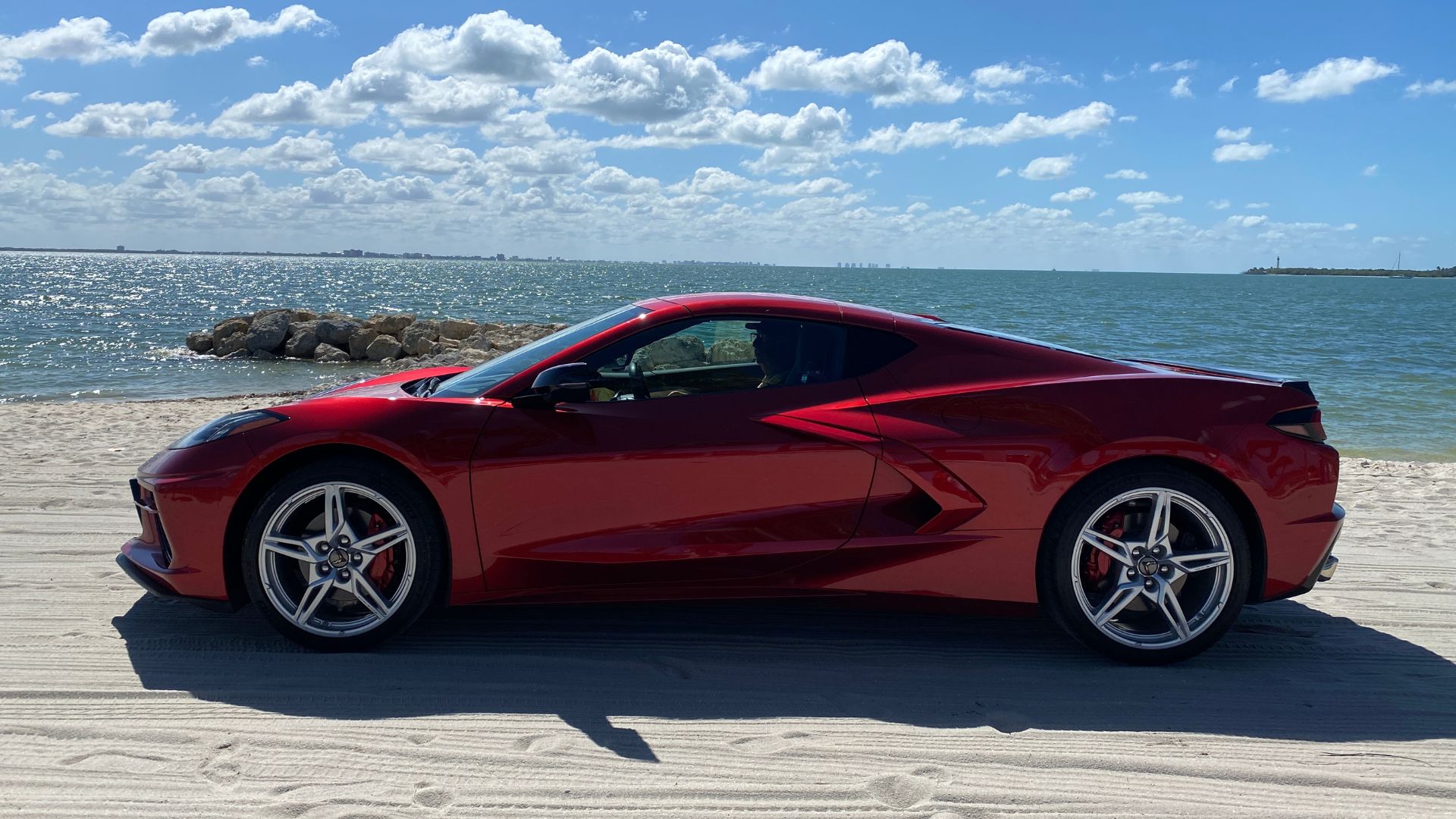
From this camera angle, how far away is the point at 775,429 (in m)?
3.59

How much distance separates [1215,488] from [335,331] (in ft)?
77.3

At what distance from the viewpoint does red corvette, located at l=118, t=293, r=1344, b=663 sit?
3.57 m

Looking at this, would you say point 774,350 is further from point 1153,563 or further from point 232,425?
point 232,425

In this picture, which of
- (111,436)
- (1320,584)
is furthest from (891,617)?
(111,436)

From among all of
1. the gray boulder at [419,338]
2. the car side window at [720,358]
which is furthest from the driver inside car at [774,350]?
the gray boulder at [419,338]

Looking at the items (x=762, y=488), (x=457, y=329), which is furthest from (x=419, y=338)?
(x=762, y=488)

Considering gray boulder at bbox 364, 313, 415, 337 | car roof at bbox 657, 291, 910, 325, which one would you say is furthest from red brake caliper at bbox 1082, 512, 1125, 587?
gray boulder at bbox 364, 313, 415, 337

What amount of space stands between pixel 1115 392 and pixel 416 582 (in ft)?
8.38

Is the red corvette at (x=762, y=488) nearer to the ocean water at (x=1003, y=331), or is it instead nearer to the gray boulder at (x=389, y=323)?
the ocean water at (x=1003, y=331)

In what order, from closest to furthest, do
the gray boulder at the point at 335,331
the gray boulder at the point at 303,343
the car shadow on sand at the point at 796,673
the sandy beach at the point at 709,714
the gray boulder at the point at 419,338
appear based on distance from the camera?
the sandy beach at the point at 709,714 → the car shadow on sand at the point at 796,673 → the gray boulder at the point at 419,338 → the gray boulder at the point at 303,343 → the gray boulder at the point at 335,331

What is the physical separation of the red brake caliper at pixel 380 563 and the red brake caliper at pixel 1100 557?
2.46 metres

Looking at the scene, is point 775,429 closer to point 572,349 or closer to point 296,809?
point 572,349

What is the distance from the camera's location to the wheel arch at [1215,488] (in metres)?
3.69

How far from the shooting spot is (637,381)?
145 inches
